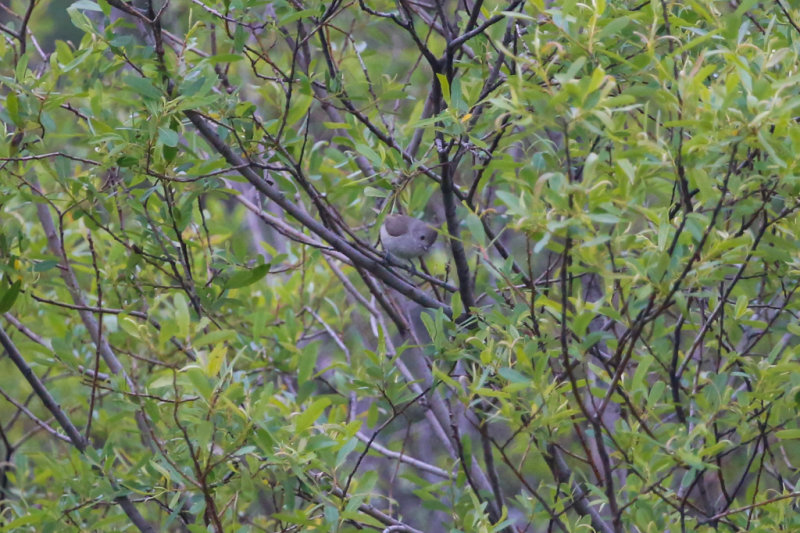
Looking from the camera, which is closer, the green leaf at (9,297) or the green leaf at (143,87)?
the green leaf at (143,87)

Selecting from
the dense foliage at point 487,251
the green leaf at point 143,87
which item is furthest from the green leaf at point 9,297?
the green leaf at point 143,87

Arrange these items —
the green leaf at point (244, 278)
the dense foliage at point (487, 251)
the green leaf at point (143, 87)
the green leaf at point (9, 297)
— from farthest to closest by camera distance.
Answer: the green leaf at point (244, 278)
the green leaf at point (9, 297)
the green leaf at point (143, 87)
the dense foliage at point (487, 251)

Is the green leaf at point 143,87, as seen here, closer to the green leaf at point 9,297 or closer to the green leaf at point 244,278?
the green leaf at point 244,278

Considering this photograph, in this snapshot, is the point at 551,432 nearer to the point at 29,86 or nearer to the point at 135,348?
the point at 29,86

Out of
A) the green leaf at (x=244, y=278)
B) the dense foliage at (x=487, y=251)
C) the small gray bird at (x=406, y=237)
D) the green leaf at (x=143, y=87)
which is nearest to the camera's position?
the dense foliage at (x=487, y=251)

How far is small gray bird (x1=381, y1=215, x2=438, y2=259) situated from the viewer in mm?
4898

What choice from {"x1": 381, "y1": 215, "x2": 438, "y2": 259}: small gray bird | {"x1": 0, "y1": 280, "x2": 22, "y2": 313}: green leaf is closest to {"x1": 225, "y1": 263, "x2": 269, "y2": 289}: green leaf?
{"x1": 0, "y1": 280, "x2": 22, "y2": 313}: green leaf

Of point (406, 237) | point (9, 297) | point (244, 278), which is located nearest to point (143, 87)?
point (244, 278)

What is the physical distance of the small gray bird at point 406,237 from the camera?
4.90 meters

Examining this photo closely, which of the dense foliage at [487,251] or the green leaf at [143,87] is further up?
the green leaf at [143,87]

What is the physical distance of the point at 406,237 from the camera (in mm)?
4980

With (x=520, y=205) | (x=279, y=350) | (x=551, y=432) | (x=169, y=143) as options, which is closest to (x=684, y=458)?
(x=551, y=432)

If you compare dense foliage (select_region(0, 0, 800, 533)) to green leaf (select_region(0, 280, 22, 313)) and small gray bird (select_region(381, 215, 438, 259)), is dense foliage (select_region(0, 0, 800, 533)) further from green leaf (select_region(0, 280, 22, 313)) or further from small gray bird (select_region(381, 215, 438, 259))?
small gray bird (select_region(381, 215, 438, 259))

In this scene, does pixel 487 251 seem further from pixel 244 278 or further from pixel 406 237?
pixel 406 237
